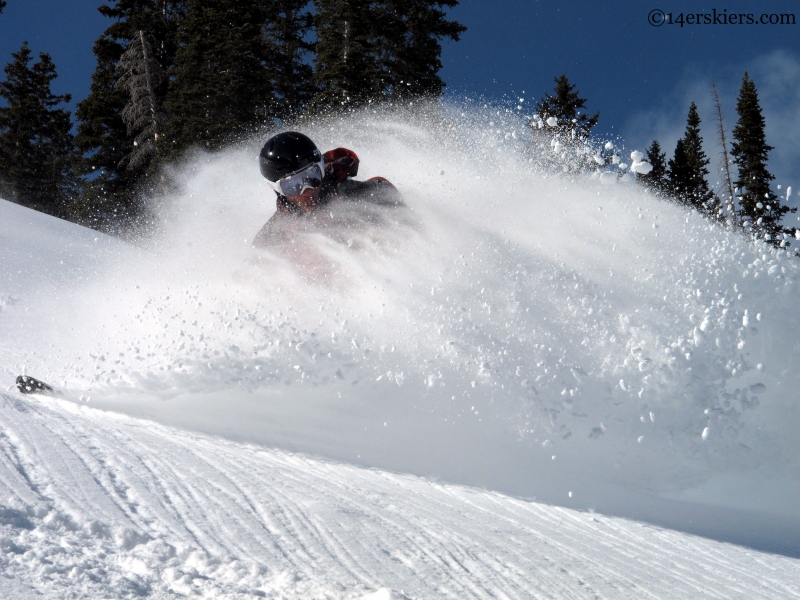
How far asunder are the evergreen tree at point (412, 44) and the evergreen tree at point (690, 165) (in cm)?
1687

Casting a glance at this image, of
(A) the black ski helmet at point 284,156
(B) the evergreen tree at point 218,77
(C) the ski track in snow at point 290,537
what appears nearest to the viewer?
(C) the ski track in snow at point 290,537

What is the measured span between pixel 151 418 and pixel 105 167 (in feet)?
80.6

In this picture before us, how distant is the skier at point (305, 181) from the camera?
248 inches

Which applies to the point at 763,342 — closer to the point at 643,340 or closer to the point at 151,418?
the point at 643,340

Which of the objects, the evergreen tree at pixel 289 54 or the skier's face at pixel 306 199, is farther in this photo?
the evergreen tree at pixel 289 54

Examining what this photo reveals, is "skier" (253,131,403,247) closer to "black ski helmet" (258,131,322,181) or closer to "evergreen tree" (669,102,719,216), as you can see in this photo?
"black ski helmet" (258,131,322,181)

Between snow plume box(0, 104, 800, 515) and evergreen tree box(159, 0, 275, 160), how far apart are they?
620 inches

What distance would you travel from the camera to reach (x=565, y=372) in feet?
16.3

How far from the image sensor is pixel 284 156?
6.27m

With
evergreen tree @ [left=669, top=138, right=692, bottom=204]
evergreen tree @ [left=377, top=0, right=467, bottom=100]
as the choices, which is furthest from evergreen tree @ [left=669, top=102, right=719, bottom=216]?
evergreen tree @ [left=377, top=0, right=467, bottom=100]

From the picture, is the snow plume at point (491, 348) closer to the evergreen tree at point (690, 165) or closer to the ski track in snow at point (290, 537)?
the ski track in snow at point (290, 537)

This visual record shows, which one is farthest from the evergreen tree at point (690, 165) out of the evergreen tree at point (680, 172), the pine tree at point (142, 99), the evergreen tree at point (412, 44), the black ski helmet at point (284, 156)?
the black ski helmet at point (284, 156)

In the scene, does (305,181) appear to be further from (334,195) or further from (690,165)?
(690,165)

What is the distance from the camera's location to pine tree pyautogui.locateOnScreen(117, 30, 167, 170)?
23.7m
